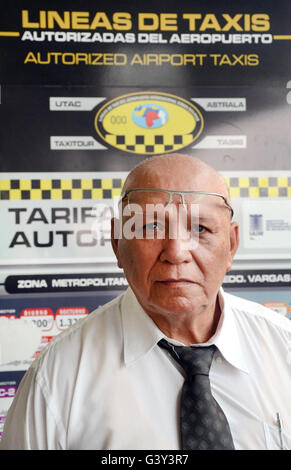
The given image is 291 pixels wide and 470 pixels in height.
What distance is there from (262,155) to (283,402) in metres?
0.93

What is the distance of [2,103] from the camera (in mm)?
1543

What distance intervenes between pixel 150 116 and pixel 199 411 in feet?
3.57

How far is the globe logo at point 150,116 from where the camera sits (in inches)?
63.0

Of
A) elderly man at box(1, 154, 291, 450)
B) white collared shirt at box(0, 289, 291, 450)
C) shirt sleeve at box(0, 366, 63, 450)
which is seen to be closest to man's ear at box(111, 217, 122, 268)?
elderly man at box(1, 154, 291, 450)

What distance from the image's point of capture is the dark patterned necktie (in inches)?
36.3

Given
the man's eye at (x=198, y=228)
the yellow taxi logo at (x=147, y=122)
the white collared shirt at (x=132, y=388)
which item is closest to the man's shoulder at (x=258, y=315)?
the white collared shirt at (x=132, y=388)

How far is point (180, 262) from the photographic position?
0.90m

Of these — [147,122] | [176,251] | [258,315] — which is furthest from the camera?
[147,122]

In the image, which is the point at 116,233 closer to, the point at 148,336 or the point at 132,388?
the point at 148,336

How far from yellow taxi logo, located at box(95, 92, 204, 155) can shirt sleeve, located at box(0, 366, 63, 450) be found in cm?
95

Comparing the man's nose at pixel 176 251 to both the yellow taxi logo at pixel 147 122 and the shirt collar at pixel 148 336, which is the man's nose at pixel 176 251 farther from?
the yellow taxi logo at pixel 147 122

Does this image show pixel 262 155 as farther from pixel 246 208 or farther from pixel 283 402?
pixel 283 402

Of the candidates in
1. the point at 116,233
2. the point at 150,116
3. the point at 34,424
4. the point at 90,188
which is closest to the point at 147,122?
the point at 150,116
